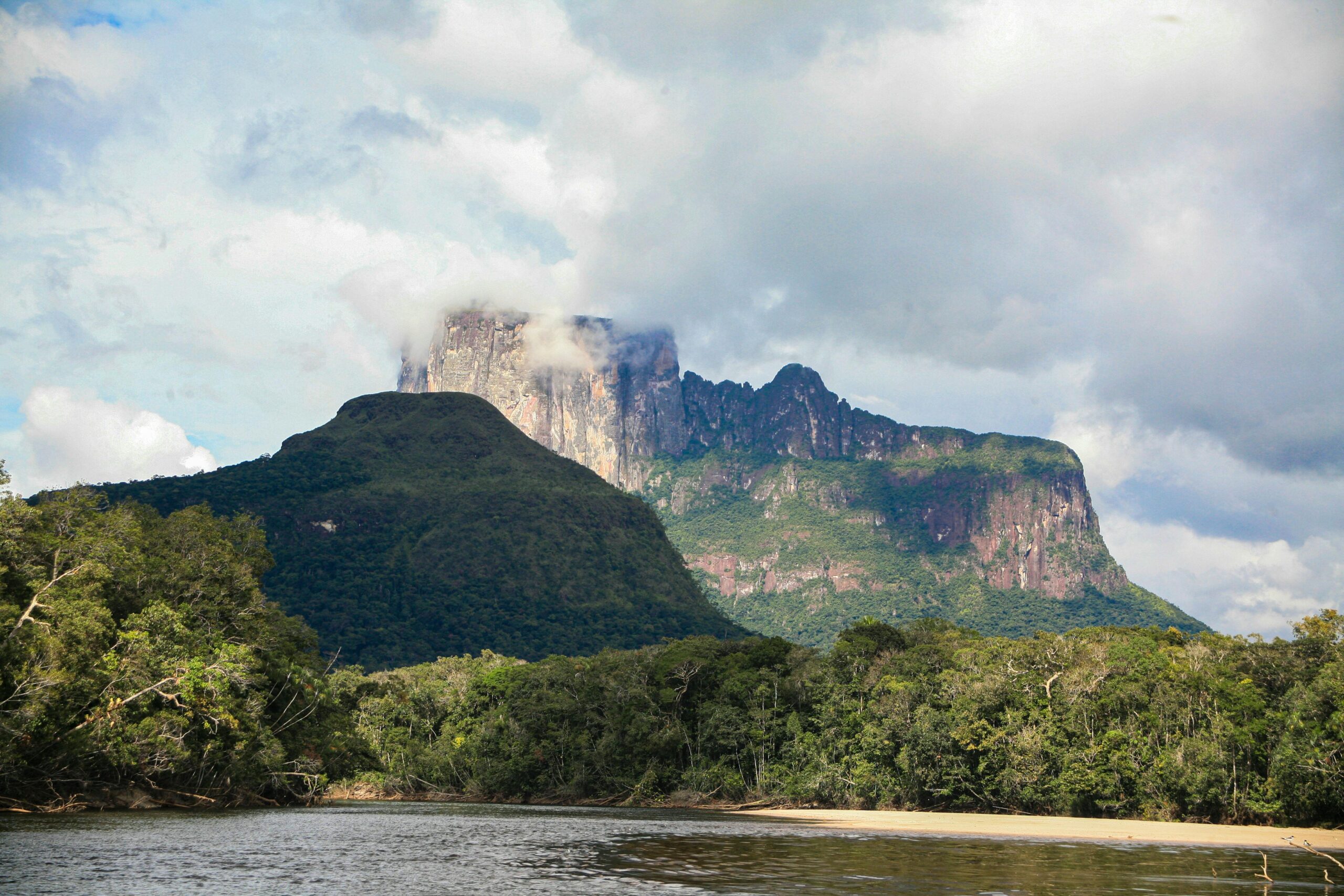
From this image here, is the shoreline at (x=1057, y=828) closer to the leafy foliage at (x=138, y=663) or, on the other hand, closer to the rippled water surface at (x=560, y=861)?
the rippled water surface at (x=560, y=861)

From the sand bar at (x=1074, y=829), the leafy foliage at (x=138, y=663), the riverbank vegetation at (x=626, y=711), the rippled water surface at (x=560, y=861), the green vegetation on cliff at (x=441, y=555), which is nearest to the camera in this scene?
the rippled water surface at (x=560, y=861)

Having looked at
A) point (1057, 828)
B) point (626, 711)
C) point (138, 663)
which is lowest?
point (1057, 828)

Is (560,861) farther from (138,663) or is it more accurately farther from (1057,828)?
(1057,828)

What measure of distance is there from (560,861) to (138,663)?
20668 mm

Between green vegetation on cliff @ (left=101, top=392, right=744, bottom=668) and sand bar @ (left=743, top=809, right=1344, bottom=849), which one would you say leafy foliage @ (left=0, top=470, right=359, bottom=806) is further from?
green vegetation on cliff @ (left=101, top=392, right=744, bottom=668)

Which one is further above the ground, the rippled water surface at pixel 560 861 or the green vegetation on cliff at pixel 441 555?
the green vegetation on cliff at pixel 441 555

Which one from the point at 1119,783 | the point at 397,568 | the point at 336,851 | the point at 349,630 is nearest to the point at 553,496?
the point at 397,568

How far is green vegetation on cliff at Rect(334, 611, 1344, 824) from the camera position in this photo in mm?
49094

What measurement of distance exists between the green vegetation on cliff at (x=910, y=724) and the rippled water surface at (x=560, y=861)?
13.2 metres

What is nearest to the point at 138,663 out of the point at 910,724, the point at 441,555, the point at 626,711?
the point at 626,711

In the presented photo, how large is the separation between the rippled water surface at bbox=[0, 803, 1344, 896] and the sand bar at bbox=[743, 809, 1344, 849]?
3252mm

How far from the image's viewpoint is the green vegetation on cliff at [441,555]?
475 feet

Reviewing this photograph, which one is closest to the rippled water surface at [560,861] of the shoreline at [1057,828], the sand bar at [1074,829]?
the shoreline at [1057,828]

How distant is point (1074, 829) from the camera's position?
47.3m
